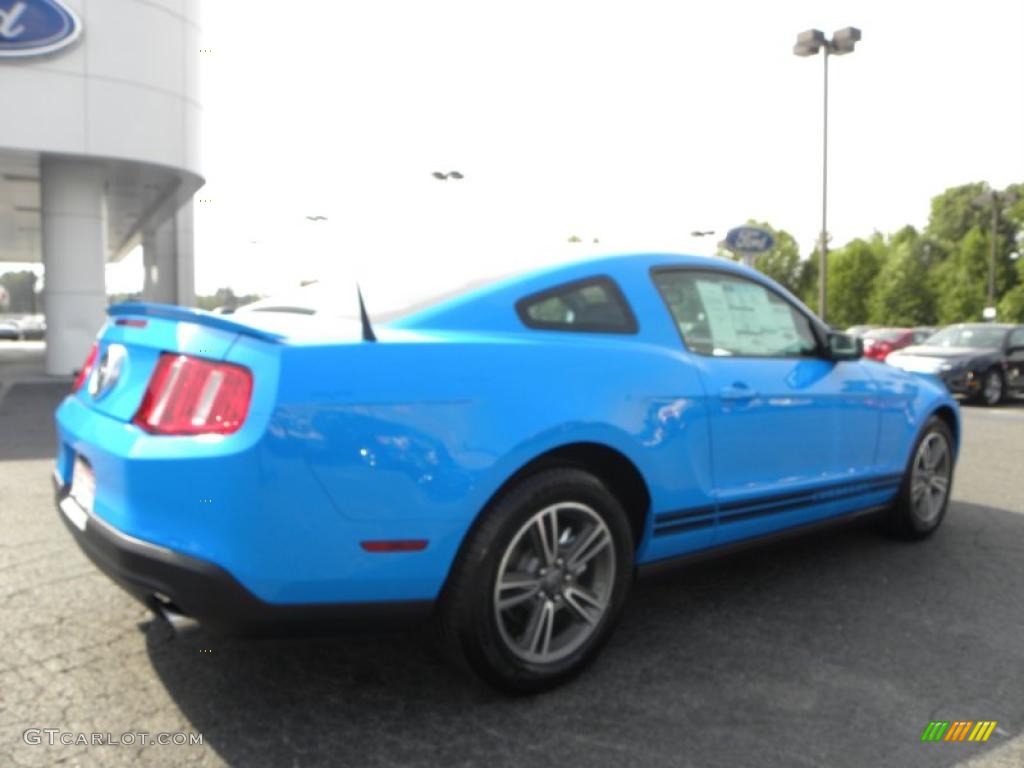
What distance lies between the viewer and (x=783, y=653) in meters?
3.23

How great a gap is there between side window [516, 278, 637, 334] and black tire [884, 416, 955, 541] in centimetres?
222

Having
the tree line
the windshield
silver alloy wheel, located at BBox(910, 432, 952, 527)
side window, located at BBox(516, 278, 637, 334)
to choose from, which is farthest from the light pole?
the tree line

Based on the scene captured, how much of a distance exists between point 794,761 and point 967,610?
5.56ft

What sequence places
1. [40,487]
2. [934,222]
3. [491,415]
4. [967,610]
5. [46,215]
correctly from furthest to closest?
1. [934,222]
2. [46,215]
3. [40,487]
4. [967,610]
5. [491,415]

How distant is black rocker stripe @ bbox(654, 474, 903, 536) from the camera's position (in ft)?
10.7

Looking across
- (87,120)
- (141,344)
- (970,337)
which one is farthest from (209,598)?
(970,337)

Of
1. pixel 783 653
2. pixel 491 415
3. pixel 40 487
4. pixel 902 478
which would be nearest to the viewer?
pixel 491 415

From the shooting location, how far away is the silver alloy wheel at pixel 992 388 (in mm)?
15328

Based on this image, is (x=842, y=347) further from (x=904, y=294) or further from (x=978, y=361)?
(x=904, y=294)

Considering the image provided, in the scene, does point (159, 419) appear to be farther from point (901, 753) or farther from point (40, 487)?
point (40, 487)

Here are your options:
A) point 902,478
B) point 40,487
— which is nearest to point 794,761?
point 902,478

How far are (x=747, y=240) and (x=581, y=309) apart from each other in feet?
47.4

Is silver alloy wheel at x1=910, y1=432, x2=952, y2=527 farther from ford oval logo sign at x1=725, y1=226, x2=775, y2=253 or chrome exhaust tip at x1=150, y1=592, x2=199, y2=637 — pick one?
ford oval logo sign at x1=725, y1=226, x2=775, y2=253

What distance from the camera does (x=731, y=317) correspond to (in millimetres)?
3760
